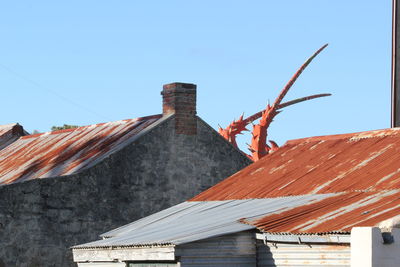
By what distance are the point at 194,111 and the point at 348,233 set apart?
1338 cm

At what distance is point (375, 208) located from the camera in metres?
15.0

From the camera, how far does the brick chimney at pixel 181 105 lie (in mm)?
26906

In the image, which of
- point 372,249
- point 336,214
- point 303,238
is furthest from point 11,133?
point 372,249

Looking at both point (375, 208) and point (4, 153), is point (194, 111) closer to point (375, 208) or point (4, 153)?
point (4, 153)

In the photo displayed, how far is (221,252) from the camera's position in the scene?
639 inches

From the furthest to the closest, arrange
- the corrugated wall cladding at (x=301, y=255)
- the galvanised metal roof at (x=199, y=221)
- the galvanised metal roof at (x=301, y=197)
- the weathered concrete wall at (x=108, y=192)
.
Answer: the weathered concrete wall at (x=108, y=192) → the galvanised metal roof at (x=199, y=221) → the galvanised metal roof at (x=301, y=197) → the corrugated wall cladding at (x=301, y=255)

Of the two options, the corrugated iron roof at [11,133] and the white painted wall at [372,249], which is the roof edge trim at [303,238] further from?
the corrugated iron roof at [11,133]

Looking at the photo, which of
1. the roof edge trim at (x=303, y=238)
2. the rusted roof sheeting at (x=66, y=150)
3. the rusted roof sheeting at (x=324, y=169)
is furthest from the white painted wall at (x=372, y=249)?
the rusted roof sheeting at (x=66, y=150)

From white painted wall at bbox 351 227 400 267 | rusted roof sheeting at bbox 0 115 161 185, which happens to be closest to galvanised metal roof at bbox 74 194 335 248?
white painted wall at bbox 351 227 400 267

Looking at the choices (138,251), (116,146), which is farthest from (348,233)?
(116,146)

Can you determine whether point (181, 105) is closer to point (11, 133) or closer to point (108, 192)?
point (108, 192)

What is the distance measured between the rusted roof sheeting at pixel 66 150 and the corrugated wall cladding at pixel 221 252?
9.04 m

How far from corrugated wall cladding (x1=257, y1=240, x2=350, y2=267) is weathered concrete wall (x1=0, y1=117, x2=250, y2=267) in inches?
334

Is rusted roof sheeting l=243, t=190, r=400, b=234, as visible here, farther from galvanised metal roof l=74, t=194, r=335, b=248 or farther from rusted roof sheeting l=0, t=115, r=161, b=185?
rusted roof sheeting l=0, t=115, r=161, b=185
